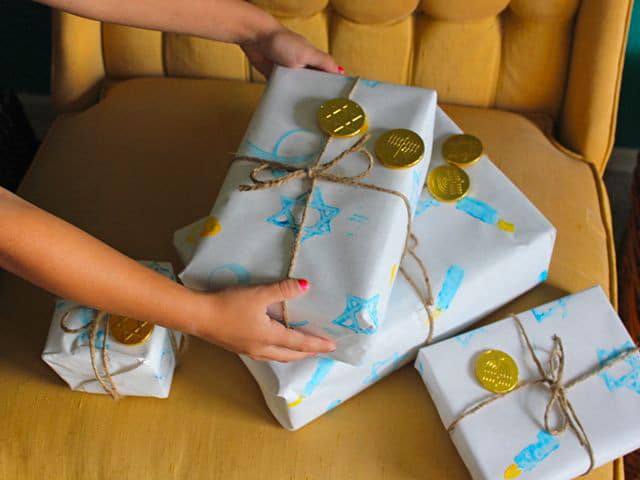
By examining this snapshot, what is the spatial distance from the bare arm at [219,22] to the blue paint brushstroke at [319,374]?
1.25ft

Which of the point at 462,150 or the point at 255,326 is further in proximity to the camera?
the point at 462,150

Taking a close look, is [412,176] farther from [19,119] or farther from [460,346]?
[19,119]

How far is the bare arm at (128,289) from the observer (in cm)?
63

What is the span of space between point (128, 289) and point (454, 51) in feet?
2.01

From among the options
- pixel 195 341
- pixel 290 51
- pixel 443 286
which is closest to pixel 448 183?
pixel 443 286

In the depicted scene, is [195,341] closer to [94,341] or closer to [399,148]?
[94,341]

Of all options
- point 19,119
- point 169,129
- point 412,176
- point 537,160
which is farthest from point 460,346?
point 19,119

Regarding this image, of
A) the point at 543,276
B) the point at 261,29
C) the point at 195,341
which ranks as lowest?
the point at 195,341

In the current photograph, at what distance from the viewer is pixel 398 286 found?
30.2 inches

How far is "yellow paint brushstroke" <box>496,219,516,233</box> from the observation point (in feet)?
2.63

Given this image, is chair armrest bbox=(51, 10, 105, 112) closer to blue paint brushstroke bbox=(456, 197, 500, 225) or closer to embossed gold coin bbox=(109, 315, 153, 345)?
embossed gold coin bbox=(109, 315, 153, 345)

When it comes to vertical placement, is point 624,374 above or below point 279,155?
below

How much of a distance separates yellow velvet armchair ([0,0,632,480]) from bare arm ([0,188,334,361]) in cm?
16

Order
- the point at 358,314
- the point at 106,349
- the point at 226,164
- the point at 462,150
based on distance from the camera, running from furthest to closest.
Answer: the point at 226,164, the point at 462,150, the point at 106,349, the point at 358,314
